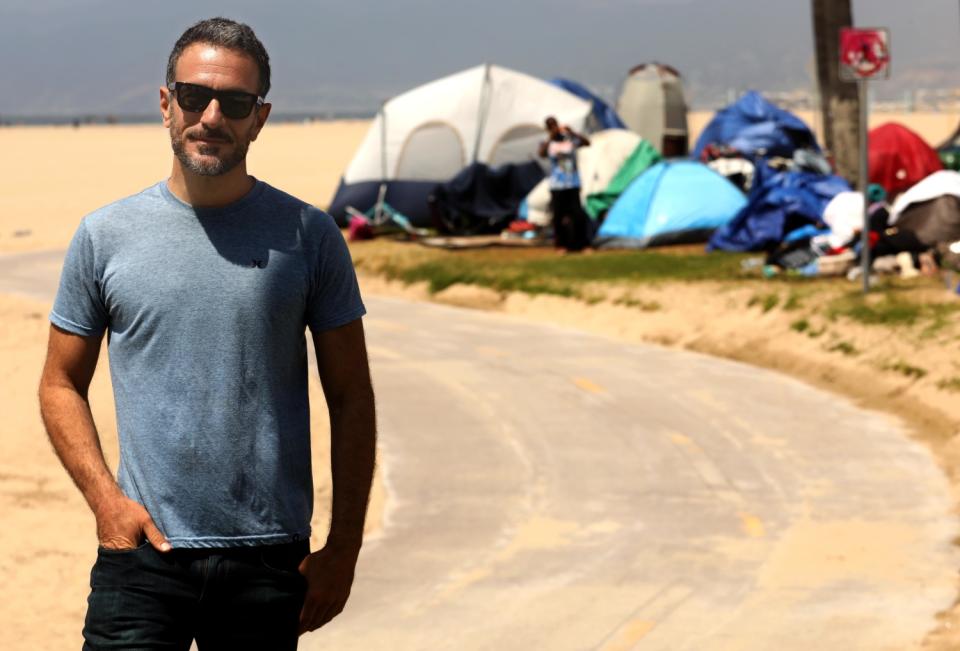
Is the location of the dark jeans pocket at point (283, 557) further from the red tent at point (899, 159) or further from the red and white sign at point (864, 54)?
the red tent at point (899, 159)

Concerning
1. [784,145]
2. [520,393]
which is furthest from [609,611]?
[784,145]

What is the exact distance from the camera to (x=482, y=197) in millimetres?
26719

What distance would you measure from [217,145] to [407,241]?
73.3ft

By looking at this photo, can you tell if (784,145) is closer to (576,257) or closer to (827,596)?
(576,257)

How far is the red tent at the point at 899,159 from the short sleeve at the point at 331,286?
21268mm

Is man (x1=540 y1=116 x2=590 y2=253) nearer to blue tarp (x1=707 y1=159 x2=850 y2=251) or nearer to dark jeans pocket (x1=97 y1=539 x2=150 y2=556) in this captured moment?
blue tarp (x1=707 y1=159 x2=850 y2=251)

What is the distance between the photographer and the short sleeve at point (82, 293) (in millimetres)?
4070

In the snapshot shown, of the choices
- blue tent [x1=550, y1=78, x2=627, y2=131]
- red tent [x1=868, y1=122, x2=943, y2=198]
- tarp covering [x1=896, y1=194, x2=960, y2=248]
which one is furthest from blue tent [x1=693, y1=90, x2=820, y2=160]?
tarp covering [x1=896, y1=194, x2=960, y2=248]

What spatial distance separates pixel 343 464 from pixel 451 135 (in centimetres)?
2418

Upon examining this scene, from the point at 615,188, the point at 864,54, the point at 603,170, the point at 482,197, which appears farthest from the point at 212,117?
the point at 482,197

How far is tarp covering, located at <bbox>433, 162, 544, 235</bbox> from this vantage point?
2645 cm

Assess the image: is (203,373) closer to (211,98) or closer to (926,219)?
(211,98)

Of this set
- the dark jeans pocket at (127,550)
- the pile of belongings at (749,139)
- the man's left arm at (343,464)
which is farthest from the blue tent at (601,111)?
the dark jeans pocket at (127,550)

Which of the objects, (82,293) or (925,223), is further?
(925,223)
